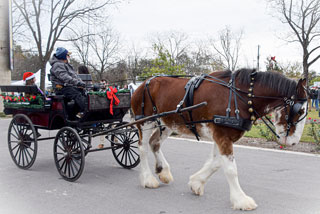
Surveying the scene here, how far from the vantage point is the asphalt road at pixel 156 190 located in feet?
12.7

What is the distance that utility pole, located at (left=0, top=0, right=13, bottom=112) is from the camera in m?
18.4

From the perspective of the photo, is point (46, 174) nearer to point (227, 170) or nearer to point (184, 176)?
point (184, 176)

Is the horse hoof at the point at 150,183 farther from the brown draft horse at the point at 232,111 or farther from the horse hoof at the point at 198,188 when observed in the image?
the horse hoof at the point at 198,188

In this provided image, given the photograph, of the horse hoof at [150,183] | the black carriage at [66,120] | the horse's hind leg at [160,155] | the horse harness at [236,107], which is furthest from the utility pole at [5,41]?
the horse harness at [236,107]

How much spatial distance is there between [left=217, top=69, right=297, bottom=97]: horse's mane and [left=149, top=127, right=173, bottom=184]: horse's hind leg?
1.54 m

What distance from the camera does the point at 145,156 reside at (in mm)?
4906

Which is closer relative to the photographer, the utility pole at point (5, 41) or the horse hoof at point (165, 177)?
the horse hoof at point (165, 177)

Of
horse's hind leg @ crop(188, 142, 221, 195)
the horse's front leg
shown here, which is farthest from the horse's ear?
horse's hind leg @ crop(188, 142, 221, 195)

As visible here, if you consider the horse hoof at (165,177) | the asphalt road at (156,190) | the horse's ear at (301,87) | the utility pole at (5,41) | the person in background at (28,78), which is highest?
the utility pole at (5,41)

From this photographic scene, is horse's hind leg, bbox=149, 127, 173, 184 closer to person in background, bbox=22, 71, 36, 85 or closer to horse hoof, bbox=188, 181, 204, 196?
horse hoof, bbox=188, 181, 204, 196

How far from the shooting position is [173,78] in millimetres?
4879

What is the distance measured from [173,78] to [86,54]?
104ft

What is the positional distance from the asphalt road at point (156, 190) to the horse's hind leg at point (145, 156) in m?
0.16

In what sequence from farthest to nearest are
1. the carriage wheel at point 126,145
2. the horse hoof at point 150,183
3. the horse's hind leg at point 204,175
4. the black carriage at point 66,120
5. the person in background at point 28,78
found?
the person in background at point 28,78
the carriage wheel at point 126,145
the black carriage at point 66,120
the horse hoof at point 150,183
the horse's hind leg at point 204,175
